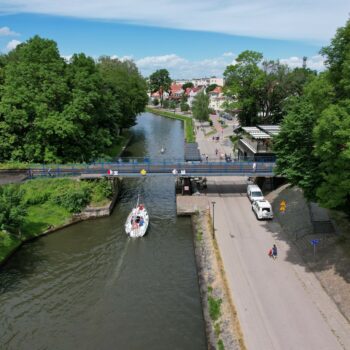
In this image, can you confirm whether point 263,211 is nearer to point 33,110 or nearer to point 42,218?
point 42,218

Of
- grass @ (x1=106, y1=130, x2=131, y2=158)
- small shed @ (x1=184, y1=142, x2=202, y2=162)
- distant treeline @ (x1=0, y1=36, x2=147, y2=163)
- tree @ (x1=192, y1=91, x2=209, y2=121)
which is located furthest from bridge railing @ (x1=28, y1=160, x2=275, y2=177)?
tree @ (x1=192, y1=91, x2=209, y2=121)

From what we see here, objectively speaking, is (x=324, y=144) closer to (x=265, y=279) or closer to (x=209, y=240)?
(x=265, y=279)

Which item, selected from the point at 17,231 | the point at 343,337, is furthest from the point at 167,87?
the point at 343,337

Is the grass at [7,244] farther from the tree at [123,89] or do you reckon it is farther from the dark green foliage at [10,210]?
the tree at [123,89]

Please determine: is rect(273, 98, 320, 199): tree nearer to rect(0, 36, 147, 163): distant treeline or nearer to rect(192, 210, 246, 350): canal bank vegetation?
rect(192, 210, 246, 350): canal bank vegetation

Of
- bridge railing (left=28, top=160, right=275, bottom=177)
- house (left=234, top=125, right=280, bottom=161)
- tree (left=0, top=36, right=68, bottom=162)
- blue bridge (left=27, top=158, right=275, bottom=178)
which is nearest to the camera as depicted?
blue bridge (left=27, top=158, right=275, bottom=178)
